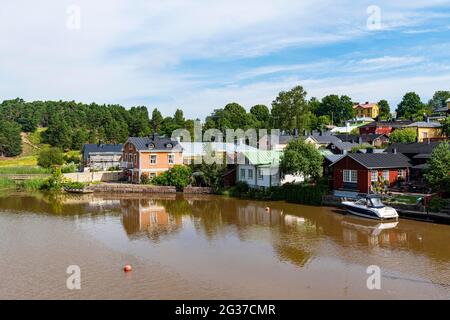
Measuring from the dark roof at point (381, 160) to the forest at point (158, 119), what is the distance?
35217mm

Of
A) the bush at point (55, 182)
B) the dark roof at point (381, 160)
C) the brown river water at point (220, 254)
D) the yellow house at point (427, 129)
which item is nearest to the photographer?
the brown river water at point (220, 254)

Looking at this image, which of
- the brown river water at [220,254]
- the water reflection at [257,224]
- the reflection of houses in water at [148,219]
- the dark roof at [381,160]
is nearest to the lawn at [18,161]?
the water reflection at [257,224]

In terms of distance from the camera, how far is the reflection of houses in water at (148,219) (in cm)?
2655

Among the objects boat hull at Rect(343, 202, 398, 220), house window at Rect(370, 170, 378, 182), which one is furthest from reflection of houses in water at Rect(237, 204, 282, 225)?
house window at Rect(370, 170, 378, 182)

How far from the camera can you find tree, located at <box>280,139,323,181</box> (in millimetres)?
35062

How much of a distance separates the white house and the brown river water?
4487 millimetres

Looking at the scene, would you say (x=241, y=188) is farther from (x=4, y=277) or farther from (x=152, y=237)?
(x=4, y=277)

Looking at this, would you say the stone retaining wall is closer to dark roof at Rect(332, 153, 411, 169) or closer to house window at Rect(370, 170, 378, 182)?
dark roof at Rect(332, 153, 411, 169)

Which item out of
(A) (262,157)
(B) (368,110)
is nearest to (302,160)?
(A) (262,157)

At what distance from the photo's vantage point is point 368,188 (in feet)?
106

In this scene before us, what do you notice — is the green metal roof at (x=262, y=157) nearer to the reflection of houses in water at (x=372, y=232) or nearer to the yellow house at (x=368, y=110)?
the reflection of houses in water at (x=372, y=232)

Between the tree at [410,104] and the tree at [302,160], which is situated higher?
the tree at [410,104]
